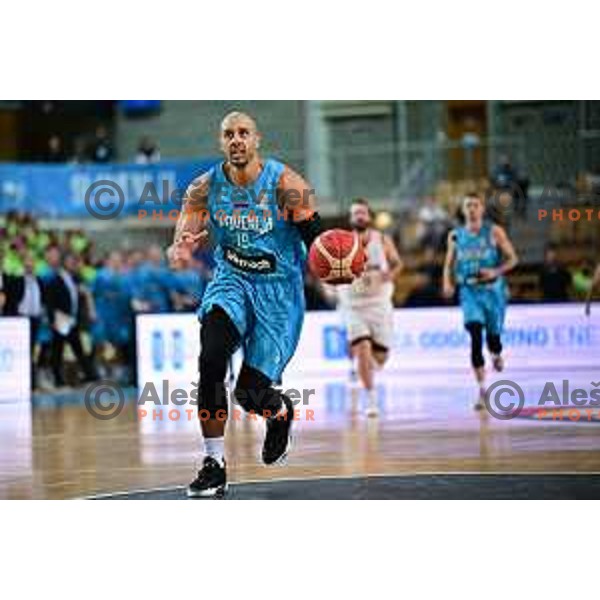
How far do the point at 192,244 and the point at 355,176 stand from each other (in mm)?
7223

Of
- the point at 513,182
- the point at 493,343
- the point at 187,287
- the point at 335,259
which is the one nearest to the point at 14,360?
the point at 187,287

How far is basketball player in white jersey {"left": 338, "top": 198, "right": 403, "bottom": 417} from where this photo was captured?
12234mm

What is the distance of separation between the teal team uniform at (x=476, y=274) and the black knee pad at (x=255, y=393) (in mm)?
3888

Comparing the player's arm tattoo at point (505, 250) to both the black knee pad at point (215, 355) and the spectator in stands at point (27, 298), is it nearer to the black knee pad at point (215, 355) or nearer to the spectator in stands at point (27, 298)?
the black knee pad at point (215, 355)

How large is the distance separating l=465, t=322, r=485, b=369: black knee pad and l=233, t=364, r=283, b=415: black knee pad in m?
3.72

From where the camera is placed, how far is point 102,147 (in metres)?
17.0

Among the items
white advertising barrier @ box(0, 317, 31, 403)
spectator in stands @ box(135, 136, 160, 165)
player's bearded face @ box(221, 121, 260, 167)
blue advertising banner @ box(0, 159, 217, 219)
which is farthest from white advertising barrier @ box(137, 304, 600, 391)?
player's bearded face @ box(221, 121, 260, 167)

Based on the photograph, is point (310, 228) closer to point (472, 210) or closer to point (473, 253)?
point (473, 253)

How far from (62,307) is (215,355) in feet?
23.6

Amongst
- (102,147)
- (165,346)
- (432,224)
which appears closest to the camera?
(165,346)

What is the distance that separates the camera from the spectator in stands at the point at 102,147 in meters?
16.8

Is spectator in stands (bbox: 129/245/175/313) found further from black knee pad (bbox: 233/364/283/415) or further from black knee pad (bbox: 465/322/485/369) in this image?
black knee pad (bbox: 233/364/283/415)
